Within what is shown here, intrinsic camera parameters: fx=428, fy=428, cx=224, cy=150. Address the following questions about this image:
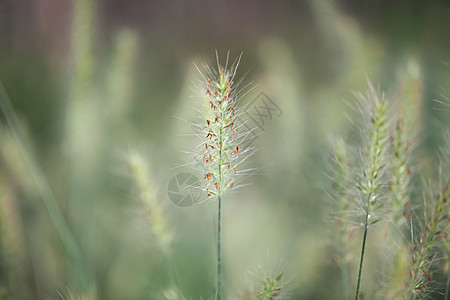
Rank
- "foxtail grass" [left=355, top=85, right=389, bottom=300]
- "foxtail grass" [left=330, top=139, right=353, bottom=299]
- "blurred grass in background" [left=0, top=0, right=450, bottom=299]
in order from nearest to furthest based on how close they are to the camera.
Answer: "foxtail grass" [left=355, top=85, right=389, bottom=300] < "foxtail grass" [left=330, top=139, right=353, bottom=299] < "blurred grass in background" [left=0, top=0, right=450, bottom=299]

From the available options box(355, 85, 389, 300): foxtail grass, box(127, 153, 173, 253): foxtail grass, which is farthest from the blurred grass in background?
box(355, 85, 389, 300): foxtail grass

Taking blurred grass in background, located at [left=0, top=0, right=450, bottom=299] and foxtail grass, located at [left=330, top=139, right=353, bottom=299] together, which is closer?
foxtail grass, located at [left=330, top=139, right=353, bottom=299]

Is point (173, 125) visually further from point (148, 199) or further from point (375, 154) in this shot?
point (375, 154)

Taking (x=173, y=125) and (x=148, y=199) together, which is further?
(x=173, y=125)

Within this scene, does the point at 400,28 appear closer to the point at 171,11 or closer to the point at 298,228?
the point at 298,228

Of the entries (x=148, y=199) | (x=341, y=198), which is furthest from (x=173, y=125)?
(x=341, y=198)

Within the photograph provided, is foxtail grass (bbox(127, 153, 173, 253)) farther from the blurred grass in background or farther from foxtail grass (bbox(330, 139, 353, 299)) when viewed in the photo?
foxtail grass (bbox(330, 139, 353, 299))

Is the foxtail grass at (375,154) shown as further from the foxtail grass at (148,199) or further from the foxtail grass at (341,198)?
the foxtail grass at (148,199)

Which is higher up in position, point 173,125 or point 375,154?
point 173,125

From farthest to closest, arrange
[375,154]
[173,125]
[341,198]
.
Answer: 1. [173,125]
2. [341,198]
3. [375,154]
